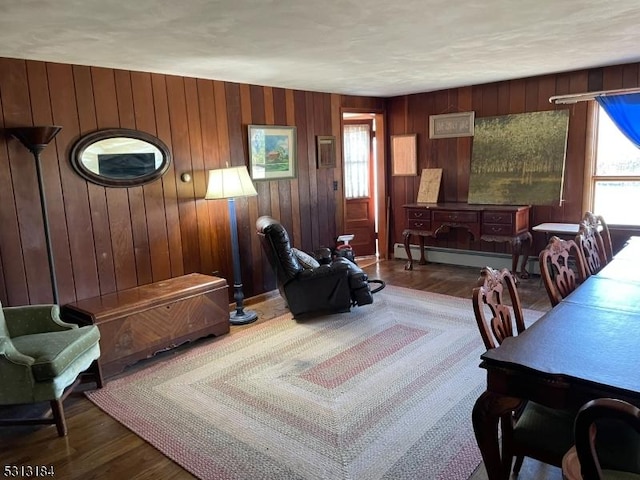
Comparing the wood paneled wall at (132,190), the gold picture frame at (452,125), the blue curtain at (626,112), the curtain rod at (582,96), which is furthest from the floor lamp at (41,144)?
the blue curtain at (626,112)

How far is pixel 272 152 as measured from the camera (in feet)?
16.0

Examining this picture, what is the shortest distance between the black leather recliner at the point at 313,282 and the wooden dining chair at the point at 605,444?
105 inches

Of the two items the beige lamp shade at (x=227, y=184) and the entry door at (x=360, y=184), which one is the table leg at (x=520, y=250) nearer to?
the entry door at (x=360, y=184)

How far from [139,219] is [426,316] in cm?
A: 257

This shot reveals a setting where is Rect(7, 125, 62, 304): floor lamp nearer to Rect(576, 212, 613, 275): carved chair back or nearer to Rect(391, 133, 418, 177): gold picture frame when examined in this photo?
Rect(576, 212, 613, 275): carved chair back

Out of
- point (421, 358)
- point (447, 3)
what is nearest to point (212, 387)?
point (421, 358)

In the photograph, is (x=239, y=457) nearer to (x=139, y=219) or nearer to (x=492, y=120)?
(x=139, y=219)

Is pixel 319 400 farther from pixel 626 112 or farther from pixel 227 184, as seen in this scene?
pixel 626 112

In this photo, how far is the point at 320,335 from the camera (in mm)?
3801

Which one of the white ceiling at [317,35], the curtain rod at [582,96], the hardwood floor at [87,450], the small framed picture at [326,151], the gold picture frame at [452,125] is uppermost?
the white ceiling at [317,35]

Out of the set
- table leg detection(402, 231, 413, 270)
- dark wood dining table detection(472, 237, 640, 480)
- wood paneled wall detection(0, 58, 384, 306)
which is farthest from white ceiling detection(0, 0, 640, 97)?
table leg detection(402, 231, 413, 270)

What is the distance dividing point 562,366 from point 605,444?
294 mm

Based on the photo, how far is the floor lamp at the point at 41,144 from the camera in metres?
3.03

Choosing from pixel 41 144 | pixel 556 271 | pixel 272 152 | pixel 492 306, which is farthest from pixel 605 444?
pixel 272 152
